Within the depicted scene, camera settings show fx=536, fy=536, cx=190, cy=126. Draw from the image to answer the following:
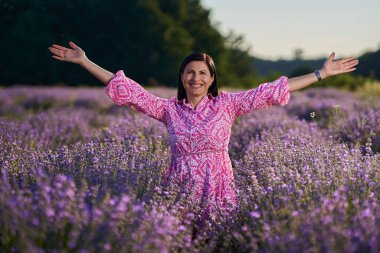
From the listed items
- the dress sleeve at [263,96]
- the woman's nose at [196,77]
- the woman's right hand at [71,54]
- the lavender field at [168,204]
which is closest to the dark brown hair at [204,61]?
the woman's nose at [196,77]

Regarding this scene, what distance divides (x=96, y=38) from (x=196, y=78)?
24865mm

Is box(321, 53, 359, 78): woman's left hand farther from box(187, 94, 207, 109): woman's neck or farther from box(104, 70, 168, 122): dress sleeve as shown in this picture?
box(104, 70, 168, 122): dress sleeve

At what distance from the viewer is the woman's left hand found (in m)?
3.52

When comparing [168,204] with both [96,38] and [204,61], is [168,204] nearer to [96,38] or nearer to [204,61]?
[204,61]

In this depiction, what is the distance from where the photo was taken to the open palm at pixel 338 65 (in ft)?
11.6

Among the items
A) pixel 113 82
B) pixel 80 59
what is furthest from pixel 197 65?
pixel 80 59

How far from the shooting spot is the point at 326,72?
3521 mm

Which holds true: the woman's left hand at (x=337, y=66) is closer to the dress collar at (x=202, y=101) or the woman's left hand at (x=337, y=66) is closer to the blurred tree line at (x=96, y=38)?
the dress collar at (x=202, y=101)

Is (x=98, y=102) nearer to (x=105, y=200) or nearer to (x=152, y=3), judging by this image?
(x=105, y=200)

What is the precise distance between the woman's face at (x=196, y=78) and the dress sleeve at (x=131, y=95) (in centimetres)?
20

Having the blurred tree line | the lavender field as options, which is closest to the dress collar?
the lavender field

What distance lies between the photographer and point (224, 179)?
11.8 feet

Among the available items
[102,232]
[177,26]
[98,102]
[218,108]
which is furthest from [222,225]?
[177,26]

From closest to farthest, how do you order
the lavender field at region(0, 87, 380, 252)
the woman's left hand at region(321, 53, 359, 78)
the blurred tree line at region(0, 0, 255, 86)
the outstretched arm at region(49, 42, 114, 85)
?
the lavender field at region(0, 87, 380, 252) < the outstretched arm at region(49, 42, 114, 85) < the woman's left hand at region(321, 53, 359, 78) < the blurred tree line at region(0, 0, 255, 86)
